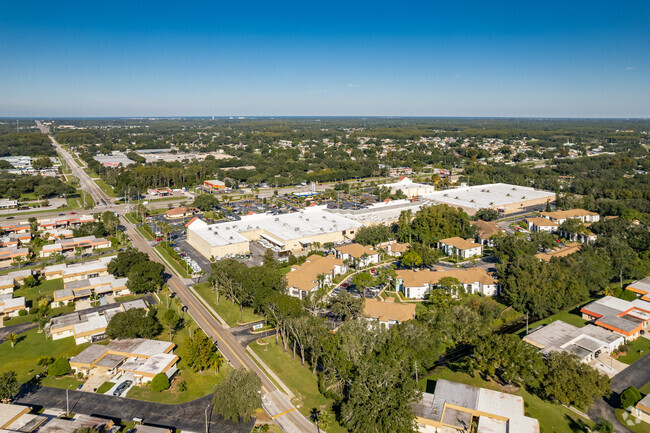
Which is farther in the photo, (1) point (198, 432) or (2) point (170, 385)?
(2) point (170, 385)

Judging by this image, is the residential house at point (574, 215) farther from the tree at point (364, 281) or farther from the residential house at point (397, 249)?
the tree at point (364, 281)

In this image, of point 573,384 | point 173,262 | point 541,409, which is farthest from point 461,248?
point 173,262

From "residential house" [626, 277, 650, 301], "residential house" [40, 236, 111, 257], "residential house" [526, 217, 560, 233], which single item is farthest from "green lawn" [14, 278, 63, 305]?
"residential house" [526, 217, 560, 233]

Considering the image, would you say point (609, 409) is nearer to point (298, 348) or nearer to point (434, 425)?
point (434, 425)

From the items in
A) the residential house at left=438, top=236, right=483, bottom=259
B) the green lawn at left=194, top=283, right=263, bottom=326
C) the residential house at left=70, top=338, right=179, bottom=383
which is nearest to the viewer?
the residential house at left=70, top=338, right=179, bottom=383

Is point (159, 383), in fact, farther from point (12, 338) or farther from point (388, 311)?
point (388, 311)

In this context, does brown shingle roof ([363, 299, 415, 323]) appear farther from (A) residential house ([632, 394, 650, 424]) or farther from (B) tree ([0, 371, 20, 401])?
(B) tree ([0, 371, 20, 401])

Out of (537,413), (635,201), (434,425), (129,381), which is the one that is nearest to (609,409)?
(537,413)
